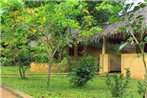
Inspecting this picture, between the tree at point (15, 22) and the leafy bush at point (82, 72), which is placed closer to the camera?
the tree at point (15, 22)

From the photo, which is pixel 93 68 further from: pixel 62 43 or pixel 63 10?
pixel 63 10

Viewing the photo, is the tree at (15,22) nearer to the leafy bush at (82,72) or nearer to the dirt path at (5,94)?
the dirt path at (5,94)

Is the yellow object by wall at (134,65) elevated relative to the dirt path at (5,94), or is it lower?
elevated

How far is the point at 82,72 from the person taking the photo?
9633mm

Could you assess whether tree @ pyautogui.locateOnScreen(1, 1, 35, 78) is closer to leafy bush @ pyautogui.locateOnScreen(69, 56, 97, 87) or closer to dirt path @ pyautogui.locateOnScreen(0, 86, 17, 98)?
dirt path @ pyautogui.locateOnScreen(0, 86, 17, 98)

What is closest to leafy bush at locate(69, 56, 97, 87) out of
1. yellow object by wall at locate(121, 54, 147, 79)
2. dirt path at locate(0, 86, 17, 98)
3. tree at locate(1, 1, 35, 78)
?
tree at locate(1, 1, 35, 78)

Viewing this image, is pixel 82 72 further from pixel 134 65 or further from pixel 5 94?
pixel 134 65

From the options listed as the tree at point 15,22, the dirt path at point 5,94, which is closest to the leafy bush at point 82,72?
the tree at point 15,22

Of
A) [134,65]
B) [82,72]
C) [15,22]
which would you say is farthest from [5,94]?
[134,65]

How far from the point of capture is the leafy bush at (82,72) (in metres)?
9.60

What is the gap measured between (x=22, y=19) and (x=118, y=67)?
9525 millimetres

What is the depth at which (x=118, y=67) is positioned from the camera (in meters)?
17.3

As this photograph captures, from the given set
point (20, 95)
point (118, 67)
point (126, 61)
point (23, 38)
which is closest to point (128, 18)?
point (20, 95)

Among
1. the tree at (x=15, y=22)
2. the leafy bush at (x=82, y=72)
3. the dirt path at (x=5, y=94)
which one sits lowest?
the dirt path at (x=5, y=94)
